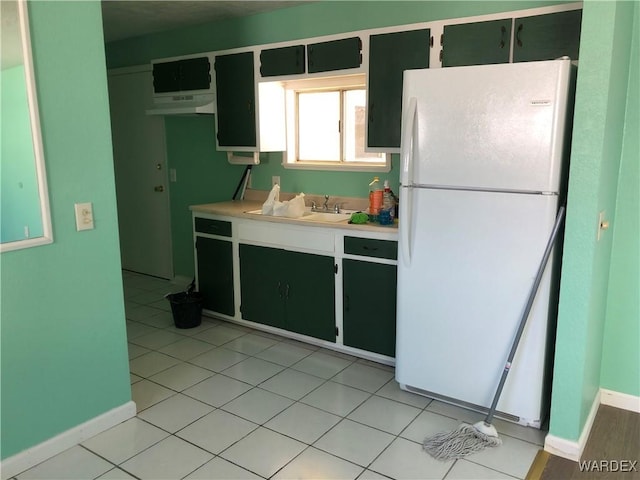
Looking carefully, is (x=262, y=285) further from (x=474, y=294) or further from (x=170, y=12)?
(x=170, y=12)

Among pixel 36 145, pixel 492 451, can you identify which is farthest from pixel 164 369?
pixel 492 451

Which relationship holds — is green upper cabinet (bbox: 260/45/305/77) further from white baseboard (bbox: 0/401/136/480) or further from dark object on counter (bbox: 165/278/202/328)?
white baseboard (bbox: 0/401/136/480)

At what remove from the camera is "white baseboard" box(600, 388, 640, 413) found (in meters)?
2.66

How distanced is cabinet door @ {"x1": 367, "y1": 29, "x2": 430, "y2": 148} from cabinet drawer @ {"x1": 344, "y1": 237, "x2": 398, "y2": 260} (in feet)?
2.03

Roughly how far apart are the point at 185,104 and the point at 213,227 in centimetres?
105

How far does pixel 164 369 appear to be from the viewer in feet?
10.4

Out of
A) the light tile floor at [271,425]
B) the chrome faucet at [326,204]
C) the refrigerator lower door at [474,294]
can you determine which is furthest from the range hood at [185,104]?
the refrigerator lower door at [474,294]

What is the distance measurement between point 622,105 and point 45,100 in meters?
2.56

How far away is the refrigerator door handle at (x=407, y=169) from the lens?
2.51 meters

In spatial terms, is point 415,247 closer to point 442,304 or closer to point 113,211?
point 442,304

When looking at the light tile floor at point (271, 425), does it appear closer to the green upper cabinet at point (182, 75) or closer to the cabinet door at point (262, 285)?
the cabinet door at point (262, 285)

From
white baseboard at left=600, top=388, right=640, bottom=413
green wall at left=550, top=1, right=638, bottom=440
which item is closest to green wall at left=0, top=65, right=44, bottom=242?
green wall at left=550, top=1, right=638, bottom=440

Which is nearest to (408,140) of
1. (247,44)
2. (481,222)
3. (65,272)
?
(481,222)

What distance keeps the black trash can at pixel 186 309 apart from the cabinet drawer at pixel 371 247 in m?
1.36
